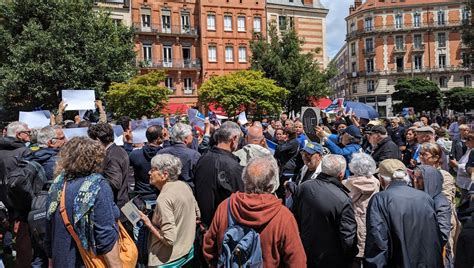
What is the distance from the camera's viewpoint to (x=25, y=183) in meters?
5.15

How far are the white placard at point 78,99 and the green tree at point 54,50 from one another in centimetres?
1395

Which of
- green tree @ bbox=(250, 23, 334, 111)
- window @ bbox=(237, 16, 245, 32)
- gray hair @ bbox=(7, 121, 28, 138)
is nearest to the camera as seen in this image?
gray hair @ bbox=(7, 121, 28, 138)

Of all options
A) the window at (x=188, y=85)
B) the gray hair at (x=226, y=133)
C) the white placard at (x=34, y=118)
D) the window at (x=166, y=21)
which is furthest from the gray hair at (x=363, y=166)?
the window at (x=166, y=21)

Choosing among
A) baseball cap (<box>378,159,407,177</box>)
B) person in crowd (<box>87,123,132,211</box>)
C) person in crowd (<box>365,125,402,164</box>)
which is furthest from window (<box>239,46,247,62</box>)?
baseball cap (<box>378,159,407,177</box>)

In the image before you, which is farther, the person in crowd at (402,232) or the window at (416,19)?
the window at (416,19)

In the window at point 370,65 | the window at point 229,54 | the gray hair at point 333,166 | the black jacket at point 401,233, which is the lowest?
the black jacket at point 401,233

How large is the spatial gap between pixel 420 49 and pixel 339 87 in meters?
24.9

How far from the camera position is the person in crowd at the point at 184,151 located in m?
5.68

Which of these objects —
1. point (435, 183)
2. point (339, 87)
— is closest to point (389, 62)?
point (339, 87)

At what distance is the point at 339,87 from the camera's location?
9550cm

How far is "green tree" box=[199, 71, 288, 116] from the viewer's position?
33.4m

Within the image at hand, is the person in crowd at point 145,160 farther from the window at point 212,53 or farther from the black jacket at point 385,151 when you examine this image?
the window at point 212,53

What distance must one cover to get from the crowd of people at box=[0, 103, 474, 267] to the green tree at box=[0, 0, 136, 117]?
18756 millimetres

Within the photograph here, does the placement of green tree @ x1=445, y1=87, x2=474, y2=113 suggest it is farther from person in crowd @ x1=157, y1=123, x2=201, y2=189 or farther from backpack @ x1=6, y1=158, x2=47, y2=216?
backpack @ x1=6, y1=158, x2=47, y2=216
